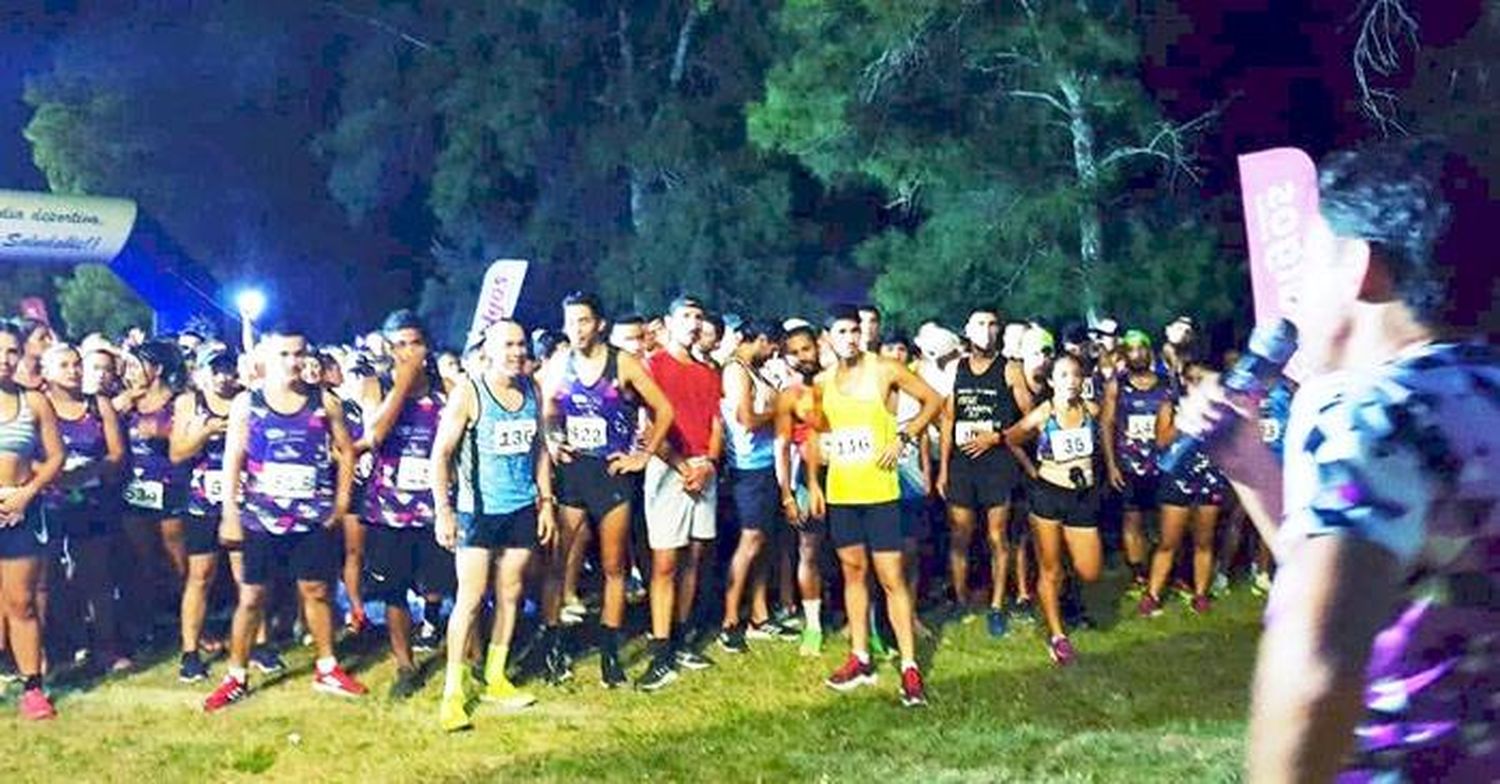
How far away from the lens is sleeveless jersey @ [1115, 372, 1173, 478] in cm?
1020

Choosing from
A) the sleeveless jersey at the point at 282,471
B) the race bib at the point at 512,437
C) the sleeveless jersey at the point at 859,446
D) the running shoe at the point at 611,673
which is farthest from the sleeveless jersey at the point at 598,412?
the sleeveless jersey at the point at 282,471

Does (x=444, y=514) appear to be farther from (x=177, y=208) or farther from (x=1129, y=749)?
(x=177, y=208)

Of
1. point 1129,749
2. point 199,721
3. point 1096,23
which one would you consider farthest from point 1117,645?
point 1096,23

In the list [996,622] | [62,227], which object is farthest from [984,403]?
[62,227]

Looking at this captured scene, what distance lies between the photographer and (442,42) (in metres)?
26.9

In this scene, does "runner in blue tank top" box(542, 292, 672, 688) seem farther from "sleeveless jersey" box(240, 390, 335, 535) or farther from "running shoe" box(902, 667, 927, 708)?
"running shoe" box(902, 667, 927, 708)

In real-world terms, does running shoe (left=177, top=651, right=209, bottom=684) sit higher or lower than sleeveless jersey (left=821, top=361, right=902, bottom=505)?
lower

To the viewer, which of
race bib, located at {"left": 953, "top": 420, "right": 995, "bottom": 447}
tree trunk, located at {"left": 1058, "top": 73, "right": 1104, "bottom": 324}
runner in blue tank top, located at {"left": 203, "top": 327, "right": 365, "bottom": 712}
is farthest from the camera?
tree trunk, located at {"left": 1058, "top": 73, "right": 1104, "bottom": 324}

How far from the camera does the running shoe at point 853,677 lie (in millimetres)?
8211

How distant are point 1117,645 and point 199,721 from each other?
5.14 meters

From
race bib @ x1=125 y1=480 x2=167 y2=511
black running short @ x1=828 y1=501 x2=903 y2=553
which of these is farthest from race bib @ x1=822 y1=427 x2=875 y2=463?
race bib @ x1=125 y1=480 x2=167 y2=511

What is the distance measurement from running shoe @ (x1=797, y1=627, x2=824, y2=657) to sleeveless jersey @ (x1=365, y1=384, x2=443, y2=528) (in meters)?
2.33

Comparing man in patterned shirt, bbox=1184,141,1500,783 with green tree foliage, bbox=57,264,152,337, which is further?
green tree foliage, bbox=57,264,152,337

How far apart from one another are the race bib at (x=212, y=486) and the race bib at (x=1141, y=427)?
222 inches
